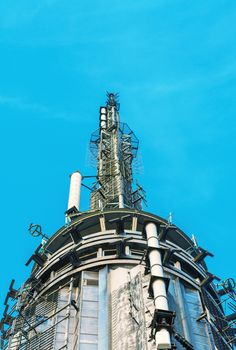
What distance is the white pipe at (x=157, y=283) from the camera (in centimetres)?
2870

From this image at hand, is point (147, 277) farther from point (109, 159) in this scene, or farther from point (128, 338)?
point (109, 159)

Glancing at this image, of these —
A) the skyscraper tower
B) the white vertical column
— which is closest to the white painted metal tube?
the skyscraper tower

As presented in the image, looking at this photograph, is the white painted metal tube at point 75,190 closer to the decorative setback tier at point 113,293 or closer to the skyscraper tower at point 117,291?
the skyscraper tower at point 117,291

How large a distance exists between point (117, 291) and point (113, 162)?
78.4 feet

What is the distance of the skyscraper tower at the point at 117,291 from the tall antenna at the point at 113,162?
1179 millimetres

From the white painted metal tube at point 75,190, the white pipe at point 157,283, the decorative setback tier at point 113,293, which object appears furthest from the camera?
the white painted metal tube at point 75,190

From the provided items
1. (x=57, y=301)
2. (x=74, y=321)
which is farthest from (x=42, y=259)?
(x=74, y=321)

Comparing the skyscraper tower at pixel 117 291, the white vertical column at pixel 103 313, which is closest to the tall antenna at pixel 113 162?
the skyscraper tower at pixel 117 291

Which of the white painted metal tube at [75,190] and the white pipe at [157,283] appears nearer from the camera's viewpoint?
the white pipe at [157,283]

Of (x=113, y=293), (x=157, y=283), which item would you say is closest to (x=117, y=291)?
(x=113, y=293)

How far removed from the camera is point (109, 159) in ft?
197

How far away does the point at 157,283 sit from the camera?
32250 millimetres

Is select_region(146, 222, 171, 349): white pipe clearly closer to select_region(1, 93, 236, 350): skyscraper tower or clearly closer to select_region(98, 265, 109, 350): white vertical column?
select_region(1, 93, 236, 350): skyscraper tower

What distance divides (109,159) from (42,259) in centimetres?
1913
